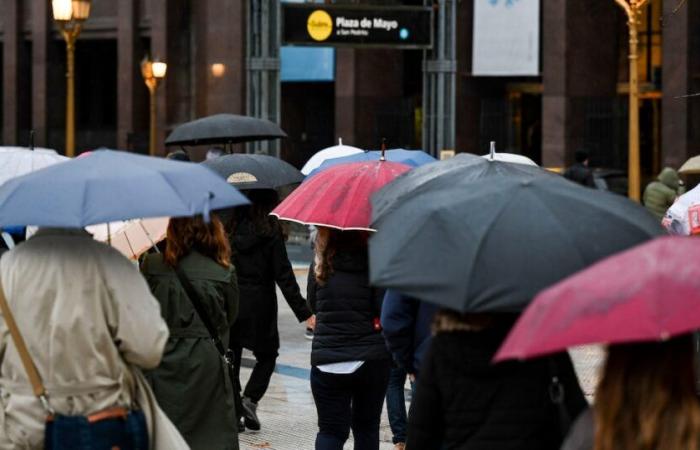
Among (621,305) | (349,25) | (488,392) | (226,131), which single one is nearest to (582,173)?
(349,25)

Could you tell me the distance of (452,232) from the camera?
5.52 metres

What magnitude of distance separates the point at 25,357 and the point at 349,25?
82.1 feet

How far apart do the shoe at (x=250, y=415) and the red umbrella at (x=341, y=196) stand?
280cm

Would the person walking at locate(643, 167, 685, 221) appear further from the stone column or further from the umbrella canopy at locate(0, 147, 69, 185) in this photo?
the stone column

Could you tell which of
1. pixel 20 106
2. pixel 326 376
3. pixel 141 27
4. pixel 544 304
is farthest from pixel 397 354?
pixel 20 106

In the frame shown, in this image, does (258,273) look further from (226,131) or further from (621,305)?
(621,305)

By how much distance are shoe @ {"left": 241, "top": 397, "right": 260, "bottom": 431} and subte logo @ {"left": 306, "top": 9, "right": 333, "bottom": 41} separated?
19762 millimetres

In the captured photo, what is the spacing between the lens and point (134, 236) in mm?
8219

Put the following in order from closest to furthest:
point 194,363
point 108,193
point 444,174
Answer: point 108,193
point 444,174
point 194,363

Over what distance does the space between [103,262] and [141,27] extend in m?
40.6

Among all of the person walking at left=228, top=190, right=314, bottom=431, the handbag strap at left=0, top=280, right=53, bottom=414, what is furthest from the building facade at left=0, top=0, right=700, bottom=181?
the handbag strap at left=0, top=280, right=53, bottom=414

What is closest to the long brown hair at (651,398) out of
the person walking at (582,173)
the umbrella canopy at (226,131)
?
the umbrella canopy at (226,131)

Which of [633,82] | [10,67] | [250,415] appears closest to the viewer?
[250,415]

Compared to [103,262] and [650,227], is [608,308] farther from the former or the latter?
Answer: [103,262]
